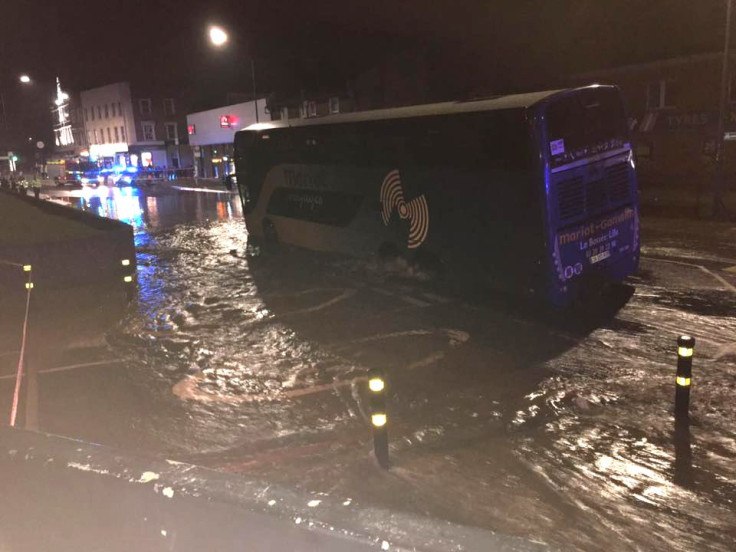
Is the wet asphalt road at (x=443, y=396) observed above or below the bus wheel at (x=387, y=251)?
below

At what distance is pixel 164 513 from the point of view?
2943mm

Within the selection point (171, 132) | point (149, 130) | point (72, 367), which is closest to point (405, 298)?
point (72, 367)

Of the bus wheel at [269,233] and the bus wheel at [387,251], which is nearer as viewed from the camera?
the bus wheel at [387,251]

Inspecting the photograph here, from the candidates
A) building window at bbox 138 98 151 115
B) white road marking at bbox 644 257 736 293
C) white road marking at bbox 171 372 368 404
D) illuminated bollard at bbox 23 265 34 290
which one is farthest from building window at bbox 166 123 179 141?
white road marking at bbox 171 372 368 404

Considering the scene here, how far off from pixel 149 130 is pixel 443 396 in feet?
230

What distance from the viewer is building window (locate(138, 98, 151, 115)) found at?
228 feet

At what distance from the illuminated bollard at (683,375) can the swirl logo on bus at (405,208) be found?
19.5 feet

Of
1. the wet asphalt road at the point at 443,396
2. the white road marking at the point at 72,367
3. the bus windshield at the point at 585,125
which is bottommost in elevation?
the wet asphalt road at the point at 443,396

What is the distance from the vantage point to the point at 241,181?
57.0 feet

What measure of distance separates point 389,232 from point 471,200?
7.81 ft

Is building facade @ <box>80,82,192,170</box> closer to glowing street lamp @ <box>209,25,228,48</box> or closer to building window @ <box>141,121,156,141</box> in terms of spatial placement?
building window @ <box>141,121,156,141</box>

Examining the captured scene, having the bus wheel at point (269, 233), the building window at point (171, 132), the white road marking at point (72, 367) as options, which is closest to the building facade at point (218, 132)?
the building window at point (171, 132)

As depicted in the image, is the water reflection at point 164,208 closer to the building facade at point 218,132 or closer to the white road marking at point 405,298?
the building facade at point 218,132

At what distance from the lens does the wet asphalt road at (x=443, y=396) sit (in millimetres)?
4500
